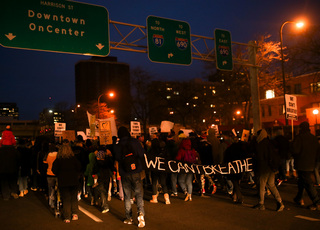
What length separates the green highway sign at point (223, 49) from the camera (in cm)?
1602

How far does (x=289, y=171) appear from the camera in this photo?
14945 millimetres

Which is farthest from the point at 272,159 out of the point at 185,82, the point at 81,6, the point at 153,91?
the point at 185,82

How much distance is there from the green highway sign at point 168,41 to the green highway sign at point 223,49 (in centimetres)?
165

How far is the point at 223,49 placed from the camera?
53.3 feet

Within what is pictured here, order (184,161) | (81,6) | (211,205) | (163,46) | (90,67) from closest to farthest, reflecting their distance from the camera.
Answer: (211,205) → (184,161) → (81,6) → (163,46) → (90,67)

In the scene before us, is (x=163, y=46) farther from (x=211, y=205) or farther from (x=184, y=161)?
(x=211, y=205)

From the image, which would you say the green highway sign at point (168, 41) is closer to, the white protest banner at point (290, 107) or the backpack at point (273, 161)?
the white protest banner at point (290, 107)

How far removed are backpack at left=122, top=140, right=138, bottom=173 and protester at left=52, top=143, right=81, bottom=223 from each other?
4.18 feet

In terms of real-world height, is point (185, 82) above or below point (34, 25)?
above

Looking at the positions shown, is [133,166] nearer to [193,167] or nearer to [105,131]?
[193,167]

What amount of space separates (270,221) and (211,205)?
2.10m

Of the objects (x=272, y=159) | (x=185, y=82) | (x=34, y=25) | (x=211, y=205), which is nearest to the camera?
(x=272, y=159)

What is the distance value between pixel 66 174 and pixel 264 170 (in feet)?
15.4

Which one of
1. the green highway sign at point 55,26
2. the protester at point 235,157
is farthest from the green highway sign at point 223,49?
the protester at point 235,157
